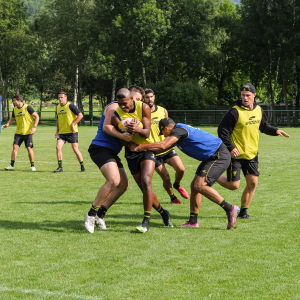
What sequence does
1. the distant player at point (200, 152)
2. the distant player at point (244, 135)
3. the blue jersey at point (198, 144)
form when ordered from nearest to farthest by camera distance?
the distant player at point (200, 152) → the blue jersey at point (198, 144) → the distant player at point (244, 135)

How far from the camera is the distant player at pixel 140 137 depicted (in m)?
5.60

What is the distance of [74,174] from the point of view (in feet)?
37.6

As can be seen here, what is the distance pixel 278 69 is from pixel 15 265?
43.0 meters

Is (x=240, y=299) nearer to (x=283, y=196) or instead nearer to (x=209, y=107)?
(x=283, y=196)

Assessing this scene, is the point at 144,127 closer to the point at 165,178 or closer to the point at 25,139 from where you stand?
the point at 165,178

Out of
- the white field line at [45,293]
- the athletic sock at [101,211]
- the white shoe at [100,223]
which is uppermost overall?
the athletic sock at [101,211]

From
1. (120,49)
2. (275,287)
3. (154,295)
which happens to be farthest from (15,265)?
(120,49)

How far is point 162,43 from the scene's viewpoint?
45938 mm

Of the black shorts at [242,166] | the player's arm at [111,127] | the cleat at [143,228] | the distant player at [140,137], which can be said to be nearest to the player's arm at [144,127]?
the distant player at [140,137]

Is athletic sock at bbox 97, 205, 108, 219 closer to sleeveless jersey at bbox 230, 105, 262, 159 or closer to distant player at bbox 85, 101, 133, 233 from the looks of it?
distant player at bbox 85, 101, 133, 233

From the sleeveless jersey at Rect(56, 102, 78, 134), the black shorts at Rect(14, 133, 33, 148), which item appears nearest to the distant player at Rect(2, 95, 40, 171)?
the black shorts at Rect(14, 133, 33, 148)

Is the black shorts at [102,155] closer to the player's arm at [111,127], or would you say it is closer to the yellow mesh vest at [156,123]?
the player's arm at [111,127]

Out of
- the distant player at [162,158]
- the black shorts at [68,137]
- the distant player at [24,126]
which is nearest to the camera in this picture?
the distant player at [162,158]

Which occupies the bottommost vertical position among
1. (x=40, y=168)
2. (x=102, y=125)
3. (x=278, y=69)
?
(x=40, y=168)
